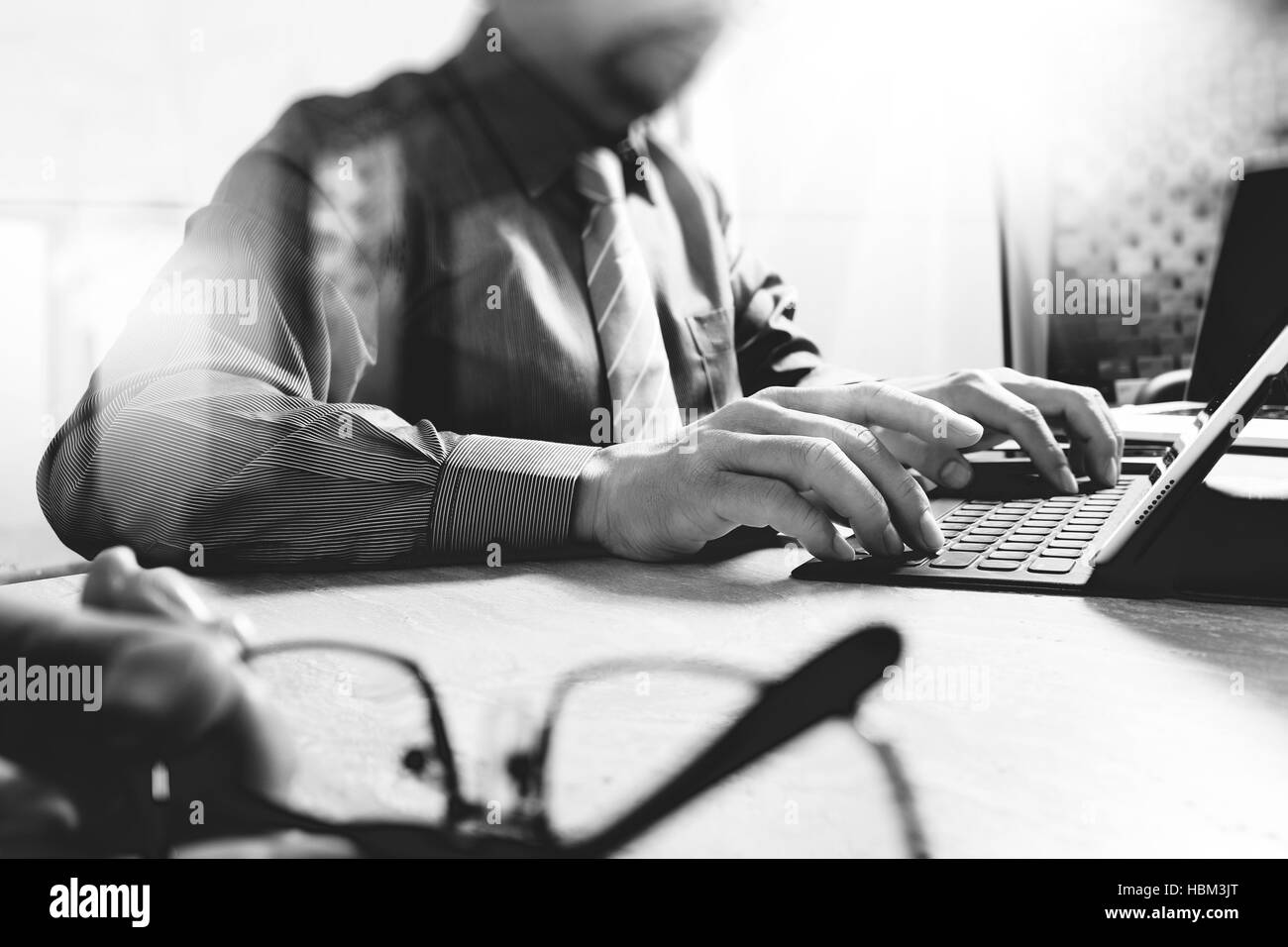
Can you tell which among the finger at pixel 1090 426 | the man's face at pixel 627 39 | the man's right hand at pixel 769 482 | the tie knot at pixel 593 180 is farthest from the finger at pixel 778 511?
the man's face at pixel 627 39

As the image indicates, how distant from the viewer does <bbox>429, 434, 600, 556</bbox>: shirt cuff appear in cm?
51

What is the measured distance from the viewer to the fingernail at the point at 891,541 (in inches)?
18.4

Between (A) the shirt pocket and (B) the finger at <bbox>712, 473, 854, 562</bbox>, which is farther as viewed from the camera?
(A) the shirt pocket

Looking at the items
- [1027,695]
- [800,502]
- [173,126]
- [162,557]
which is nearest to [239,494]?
[162,557]

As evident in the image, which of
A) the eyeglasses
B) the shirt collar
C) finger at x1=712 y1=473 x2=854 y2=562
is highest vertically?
the shirt collar

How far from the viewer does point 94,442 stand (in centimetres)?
54

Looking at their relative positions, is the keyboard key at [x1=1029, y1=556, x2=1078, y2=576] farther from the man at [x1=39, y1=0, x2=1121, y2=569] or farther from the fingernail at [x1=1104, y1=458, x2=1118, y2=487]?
the fingernail at [x1=1104, y1=458, x2=1118, y2=487]

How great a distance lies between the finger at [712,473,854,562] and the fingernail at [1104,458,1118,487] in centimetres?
29

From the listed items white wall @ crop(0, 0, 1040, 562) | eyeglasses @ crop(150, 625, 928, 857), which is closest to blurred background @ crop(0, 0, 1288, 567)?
white wall @ crop(0, 0, 1040, 562)

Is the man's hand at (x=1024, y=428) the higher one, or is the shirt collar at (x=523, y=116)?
the shirt collar at (x=523, y=116)

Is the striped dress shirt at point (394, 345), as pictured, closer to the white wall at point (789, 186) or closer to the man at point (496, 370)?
the man at point (496, 370)

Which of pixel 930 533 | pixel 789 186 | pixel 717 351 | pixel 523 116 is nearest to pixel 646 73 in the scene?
pixel 523 116

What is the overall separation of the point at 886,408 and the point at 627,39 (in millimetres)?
597
